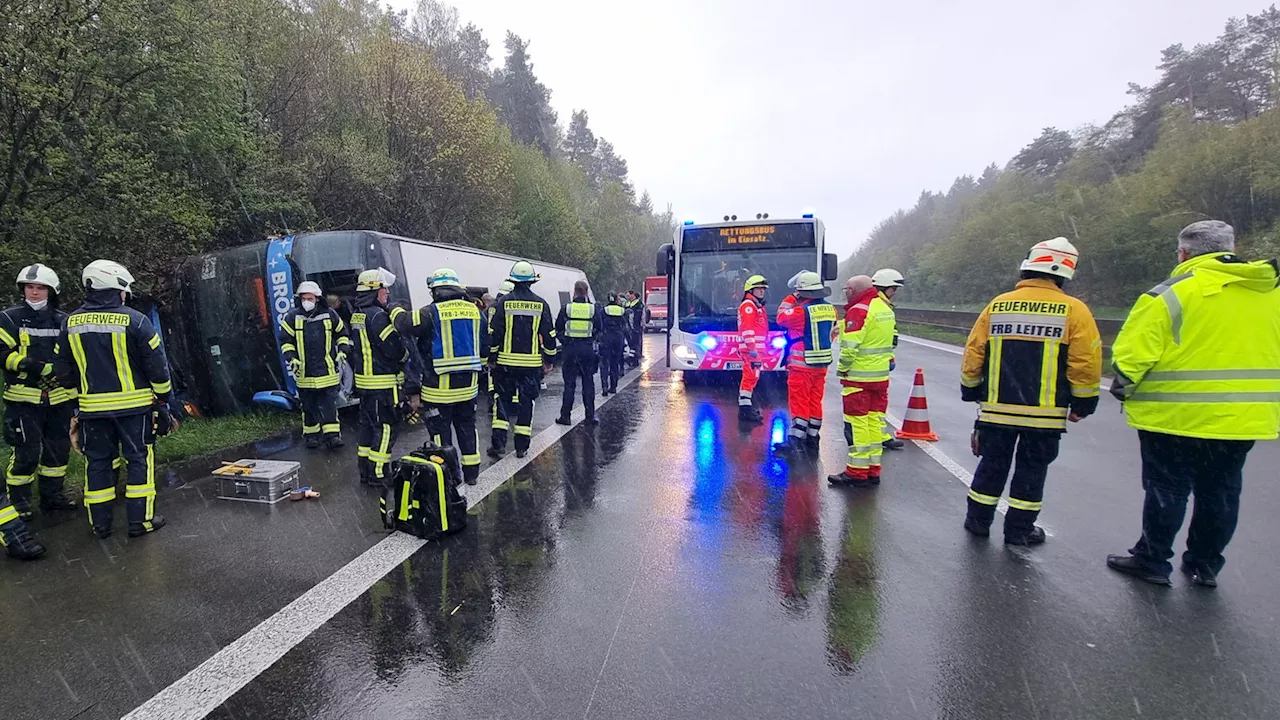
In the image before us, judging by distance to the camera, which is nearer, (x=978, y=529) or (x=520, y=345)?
(x=978, y=529)

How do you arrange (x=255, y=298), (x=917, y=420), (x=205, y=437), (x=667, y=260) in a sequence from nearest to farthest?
(x=205, y=437) < (x=917, y=420) < (x=255, y=298) < (x=667, y=260)

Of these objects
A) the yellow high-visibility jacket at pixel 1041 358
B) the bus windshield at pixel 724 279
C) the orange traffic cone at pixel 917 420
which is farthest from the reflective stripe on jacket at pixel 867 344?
the bus windshield at pixel 724 279

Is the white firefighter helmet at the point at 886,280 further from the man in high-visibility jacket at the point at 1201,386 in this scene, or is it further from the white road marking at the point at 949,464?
the man in high-visibility jacket at the point at 1201,386

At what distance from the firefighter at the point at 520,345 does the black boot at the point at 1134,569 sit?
471 centimetres

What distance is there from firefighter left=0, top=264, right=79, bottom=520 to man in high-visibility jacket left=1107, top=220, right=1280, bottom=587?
6.99 meters

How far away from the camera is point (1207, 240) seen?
11.3 ft

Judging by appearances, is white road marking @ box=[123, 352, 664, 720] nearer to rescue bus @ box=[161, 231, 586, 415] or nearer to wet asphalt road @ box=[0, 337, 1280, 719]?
wet asphalt road @ box=[0, 337, 1280, 719]

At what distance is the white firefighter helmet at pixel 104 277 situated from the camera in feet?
13.7

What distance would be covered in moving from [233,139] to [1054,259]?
1296cm

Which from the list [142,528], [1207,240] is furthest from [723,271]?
[142,528]

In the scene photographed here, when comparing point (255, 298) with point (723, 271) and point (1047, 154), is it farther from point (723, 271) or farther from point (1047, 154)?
point (1047, 154)

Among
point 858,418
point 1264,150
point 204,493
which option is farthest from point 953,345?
point 204,493

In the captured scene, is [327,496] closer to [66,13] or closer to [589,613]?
[589,613]

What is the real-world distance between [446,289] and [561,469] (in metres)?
2.00
